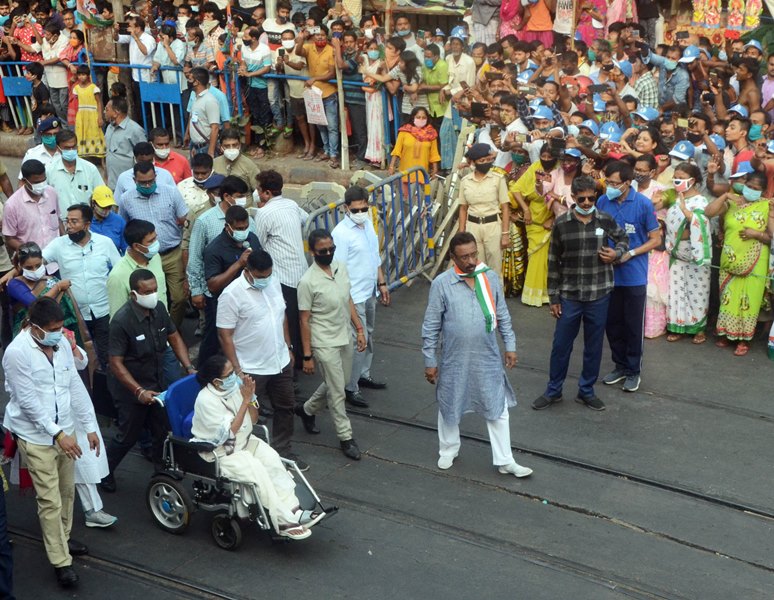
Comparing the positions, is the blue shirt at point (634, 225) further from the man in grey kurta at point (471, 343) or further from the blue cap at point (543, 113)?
the blue cap at point (543, 113)

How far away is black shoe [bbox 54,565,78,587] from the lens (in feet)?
23.4

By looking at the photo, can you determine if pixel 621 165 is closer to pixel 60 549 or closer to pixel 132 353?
pixel 132 353

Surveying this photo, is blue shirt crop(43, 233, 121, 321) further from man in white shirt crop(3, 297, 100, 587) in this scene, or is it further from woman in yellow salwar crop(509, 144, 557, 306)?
woman in yellow salwar crop(509, 144, 557, 306)

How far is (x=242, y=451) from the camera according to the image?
7.30 meters

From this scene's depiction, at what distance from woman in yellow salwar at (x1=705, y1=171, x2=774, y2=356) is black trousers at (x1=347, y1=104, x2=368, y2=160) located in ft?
20.2

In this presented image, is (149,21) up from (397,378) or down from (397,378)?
up

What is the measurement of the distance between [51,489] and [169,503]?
92 centimetres

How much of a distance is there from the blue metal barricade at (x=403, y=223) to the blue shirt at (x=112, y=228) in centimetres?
272

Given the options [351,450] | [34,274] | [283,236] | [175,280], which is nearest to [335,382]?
[351,450]

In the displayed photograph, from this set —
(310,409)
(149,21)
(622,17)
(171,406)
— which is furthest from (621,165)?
(149,21)

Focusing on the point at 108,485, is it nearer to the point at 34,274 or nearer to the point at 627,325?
the point at 34,274

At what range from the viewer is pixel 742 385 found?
32.3 feet

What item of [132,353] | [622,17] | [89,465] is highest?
[622,17]

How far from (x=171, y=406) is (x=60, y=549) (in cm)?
117
